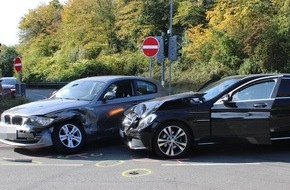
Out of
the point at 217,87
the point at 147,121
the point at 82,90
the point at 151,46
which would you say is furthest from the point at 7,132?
the point at 151,46

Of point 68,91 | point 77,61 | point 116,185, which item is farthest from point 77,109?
point 77,61

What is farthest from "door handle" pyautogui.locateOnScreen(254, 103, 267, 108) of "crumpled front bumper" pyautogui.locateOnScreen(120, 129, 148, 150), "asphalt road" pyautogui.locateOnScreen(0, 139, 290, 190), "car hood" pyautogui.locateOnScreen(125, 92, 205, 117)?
"crumpled front bumper" pyautogui.locateOnScreen(120, 129, 148, 150)

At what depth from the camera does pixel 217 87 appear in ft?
28.2

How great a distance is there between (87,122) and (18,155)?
1357 millimetres

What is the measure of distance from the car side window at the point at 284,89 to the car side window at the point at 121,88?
9.87 ft

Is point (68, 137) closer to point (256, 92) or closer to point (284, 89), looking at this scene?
point (256, 92)

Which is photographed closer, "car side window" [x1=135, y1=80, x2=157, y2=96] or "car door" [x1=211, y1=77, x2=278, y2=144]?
"car door" [x1=211, y1=77, x2=278, y2=144]

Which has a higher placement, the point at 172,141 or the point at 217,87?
the point at 217,87

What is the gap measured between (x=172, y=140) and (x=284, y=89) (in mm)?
2225

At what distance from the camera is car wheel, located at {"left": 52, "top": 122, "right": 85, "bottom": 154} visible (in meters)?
8.25

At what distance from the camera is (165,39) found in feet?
57.9

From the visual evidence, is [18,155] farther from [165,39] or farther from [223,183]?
[165,39]

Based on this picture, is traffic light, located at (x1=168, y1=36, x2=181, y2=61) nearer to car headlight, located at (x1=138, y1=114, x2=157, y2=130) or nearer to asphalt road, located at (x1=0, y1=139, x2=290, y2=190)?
asphalt road, located at (x1=0, y1=139, x2=290, y2=190)

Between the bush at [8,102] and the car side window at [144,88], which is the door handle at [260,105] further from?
the bush at [8,102]
